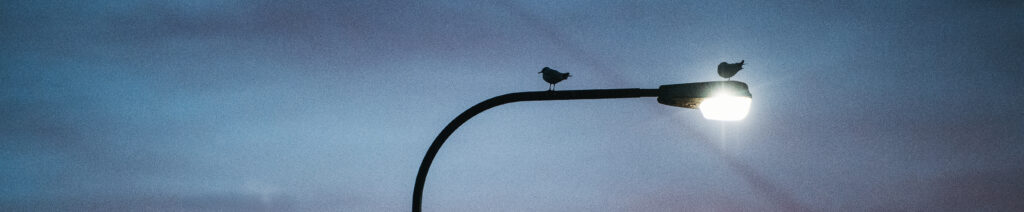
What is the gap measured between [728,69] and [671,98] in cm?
70

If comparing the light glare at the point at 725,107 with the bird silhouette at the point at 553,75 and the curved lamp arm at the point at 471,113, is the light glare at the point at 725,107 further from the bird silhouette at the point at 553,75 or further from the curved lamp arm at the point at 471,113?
the bird silhouette at the point at 553,75

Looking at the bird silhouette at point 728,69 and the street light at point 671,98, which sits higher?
the bird silhouette at point 728,69

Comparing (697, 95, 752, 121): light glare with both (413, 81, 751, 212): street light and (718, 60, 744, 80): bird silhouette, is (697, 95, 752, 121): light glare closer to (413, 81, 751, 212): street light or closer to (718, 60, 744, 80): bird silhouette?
(413, 81, 751, 212): street light

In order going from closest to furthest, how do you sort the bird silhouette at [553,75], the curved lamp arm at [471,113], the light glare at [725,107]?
the light glare at [725,107] → the curved lamp arm at [471,113] → the bird silhouette at [553,75]

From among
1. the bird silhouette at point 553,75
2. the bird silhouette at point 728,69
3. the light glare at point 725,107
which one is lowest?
the light glare at point 725,107

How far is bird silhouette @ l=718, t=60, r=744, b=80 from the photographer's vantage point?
534 cm

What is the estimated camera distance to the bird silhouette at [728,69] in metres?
5.34

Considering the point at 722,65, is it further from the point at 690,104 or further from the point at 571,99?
the point at 571,99

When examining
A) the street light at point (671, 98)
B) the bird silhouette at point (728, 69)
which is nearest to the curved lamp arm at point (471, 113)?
the street light at point (671, 98)

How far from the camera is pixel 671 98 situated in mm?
5148

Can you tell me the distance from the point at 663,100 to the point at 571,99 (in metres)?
0.77

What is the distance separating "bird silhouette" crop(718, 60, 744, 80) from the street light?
0.32 metres

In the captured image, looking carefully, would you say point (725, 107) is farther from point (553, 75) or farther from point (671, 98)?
point (553, 75)

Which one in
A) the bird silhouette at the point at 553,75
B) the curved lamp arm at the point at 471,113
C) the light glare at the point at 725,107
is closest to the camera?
the light glare at the point at 725,107
